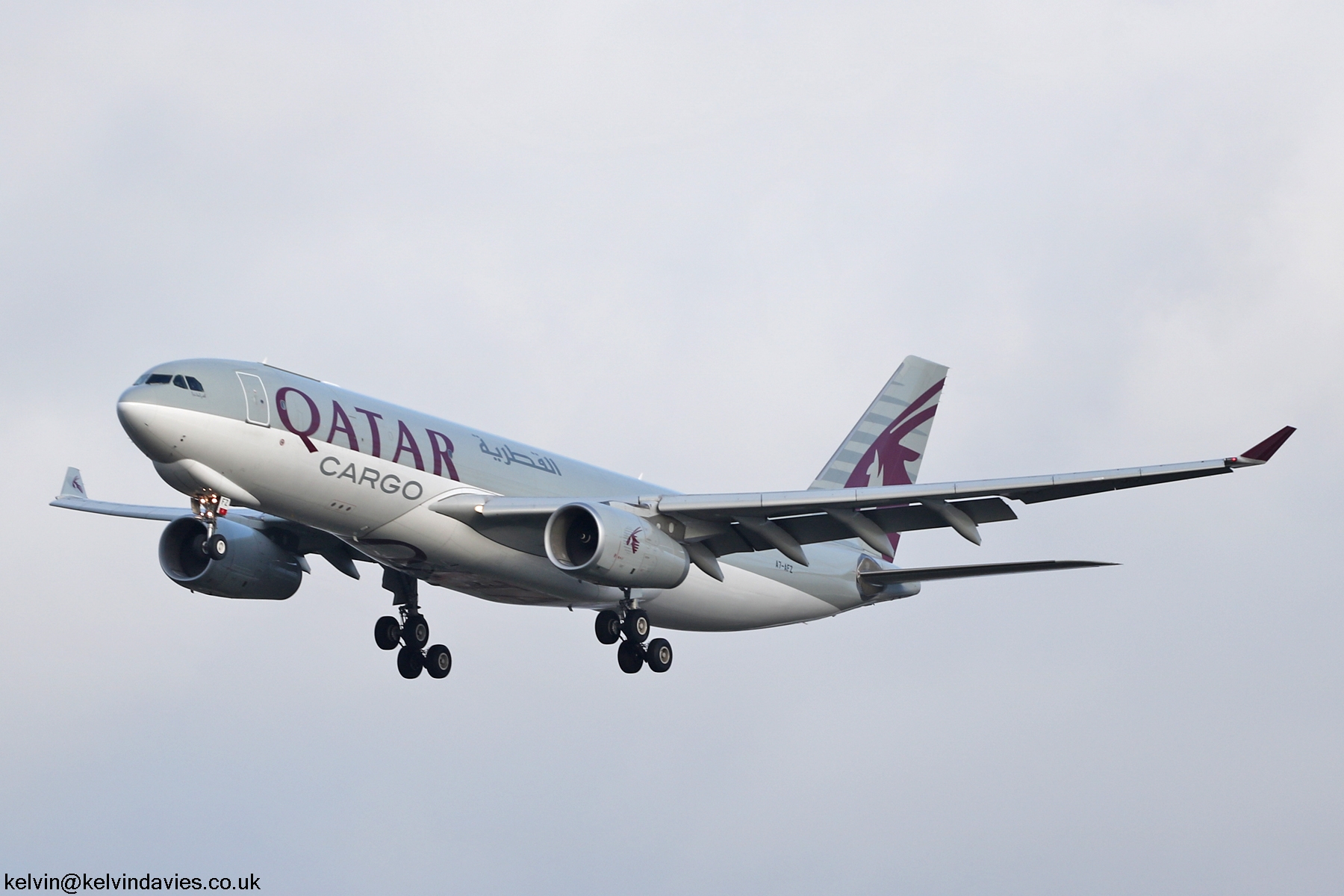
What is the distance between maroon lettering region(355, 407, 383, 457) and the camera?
29.4m

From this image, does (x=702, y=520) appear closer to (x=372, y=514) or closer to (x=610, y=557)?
(x=610, y=557)

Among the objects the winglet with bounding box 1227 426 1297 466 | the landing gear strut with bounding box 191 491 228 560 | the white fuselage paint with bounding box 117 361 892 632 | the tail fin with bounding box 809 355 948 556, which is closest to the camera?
the winglet with bounding box 1227 426 1297 466

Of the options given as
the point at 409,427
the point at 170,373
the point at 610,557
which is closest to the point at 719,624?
the point at 610,557

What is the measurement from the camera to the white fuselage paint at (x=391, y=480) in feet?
91.1

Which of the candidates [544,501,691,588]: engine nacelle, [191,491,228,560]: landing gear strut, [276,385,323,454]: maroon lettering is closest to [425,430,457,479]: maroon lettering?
[544,501,691,588]: engine nacelle

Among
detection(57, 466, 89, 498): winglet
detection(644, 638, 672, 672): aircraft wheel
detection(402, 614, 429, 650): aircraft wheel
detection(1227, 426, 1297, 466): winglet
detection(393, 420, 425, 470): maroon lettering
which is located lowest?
detection(1227, 426, 1297, 466): winglet

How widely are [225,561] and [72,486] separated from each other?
848 cm

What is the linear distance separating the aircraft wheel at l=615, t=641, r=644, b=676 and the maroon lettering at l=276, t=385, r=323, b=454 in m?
7.95

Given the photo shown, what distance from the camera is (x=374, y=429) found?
29.6 meters

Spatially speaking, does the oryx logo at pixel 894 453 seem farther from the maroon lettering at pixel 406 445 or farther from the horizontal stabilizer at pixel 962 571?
the maroon lettering at pixel 406 445

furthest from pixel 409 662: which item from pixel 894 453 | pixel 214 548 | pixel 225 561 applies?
pixel 894 453

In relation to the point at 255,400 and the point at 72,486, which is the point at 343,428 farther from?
the point at 72,486

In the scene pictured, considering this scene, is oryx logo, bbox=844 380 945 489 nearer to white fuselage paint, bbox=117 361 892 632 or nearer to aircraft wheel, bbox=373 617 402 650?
white fuselage paint, bbox=117 361 892 632

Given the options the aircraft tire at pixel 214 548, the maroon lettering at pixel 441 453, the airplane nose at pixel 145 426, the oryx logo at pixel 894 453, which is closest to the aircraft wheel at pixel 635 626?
the maroon lettering at pixel 441 453
